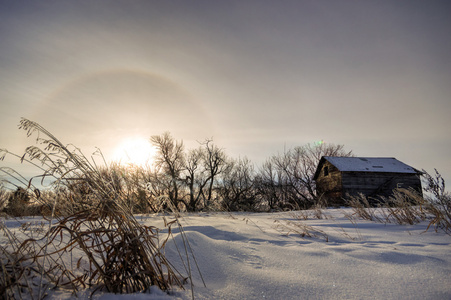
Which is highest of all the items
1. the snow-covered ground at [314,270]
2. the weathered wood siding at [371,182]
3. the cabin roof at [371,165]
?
the cabin roof at [371,165]

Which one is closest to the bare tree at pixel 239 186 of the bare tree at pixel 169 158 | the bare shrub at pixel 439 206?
the bare tree at pixel 169 158

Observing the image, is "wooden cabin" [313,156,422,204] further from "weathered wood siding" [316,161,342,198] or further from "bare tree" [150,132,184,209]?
"bare tree" [150,132,184,209]

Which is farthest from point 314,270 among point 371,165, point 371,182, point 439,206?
point 371,165

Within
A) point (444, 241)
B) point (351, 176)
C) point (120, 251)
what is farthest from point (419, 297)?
point (351, 176)

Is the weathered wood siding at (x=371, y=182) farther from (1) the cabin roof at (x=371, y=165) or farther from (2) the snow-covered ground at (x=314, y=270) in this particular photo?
(2) the snow-covered ground at (x=314, y=270)

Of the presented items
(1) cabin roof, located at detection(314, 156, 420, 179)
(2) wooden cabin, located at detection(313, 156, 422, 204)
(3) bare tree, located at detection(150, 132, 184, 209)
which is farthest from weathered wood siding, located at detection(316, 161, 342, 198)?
(3) bare tree, located at detection(150, 132, 184, 209)

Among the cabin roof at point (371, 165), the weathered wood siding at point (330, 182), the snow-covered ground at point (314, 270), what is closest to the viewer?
the snow-covered ground at point (314, 270)

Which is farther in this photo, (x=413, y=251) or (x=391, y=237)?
(x=391, y=237)

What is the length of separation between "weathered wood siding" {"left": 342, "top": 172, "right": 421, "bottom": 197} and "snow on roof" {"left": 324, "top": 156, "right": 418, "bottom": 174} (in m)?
0.32

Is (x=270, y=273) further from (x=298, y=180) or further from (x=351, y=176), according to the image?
(x=298, y=180)

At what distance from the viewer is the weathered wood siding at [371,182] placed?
59.0ft

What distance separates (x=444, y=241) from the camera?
2559 mm

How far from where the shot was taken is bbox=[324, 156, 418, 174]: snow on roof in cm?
1825

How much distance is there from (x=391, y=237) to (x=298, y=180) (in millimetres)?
22115
